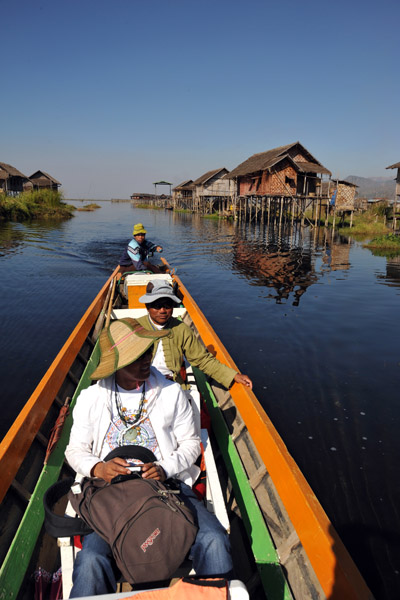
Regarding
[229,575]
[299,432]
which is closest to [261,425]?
[229,575]

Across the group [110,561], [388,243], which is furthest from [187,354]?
[388,243]

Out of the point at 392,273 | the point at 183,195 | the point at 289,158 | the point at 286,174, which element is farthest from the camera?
A: the point at 183,195

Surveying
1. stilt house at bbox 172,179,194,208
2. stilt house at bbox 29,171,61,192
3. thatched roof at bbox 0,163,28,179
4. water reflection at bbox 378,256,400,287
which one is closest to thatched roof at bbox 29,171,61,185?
stilt house at bbox 29,171,61,192

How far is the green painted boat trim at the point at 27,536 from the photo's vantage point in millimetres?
2051

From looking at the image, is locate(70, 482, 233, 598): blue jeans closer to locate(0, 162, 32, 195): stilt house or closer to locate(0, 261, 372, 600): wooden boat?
locate(0, 261, 372, 600): wooden boat

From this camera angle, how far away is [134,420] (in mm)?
2383

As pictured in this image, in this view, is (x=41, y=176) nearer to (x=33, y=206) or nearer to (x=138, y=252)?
(x=33, y=206)

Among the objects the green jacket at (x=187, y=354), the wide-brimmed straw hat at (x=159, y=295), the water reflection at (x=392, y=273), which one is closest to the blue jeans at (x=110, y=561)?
the green jacket at (x=187, y=354)

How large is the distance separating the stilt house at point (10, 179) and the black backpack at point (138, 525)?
43.1 metres

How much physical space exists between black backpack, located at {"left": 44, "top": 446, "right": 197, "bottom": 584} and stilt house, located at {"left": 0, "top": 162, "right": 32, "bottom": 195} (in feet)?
141

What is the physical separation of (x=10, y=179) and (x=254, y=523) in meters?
51.3

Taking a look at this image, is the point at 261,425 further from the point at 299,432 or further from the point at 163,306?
the point at 299,432

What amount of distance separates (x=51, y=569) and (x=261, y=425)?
1.77 m

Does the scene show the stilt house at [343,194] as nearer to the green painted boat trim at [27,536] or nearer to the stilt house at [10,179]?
the stilt house at [10,179]
